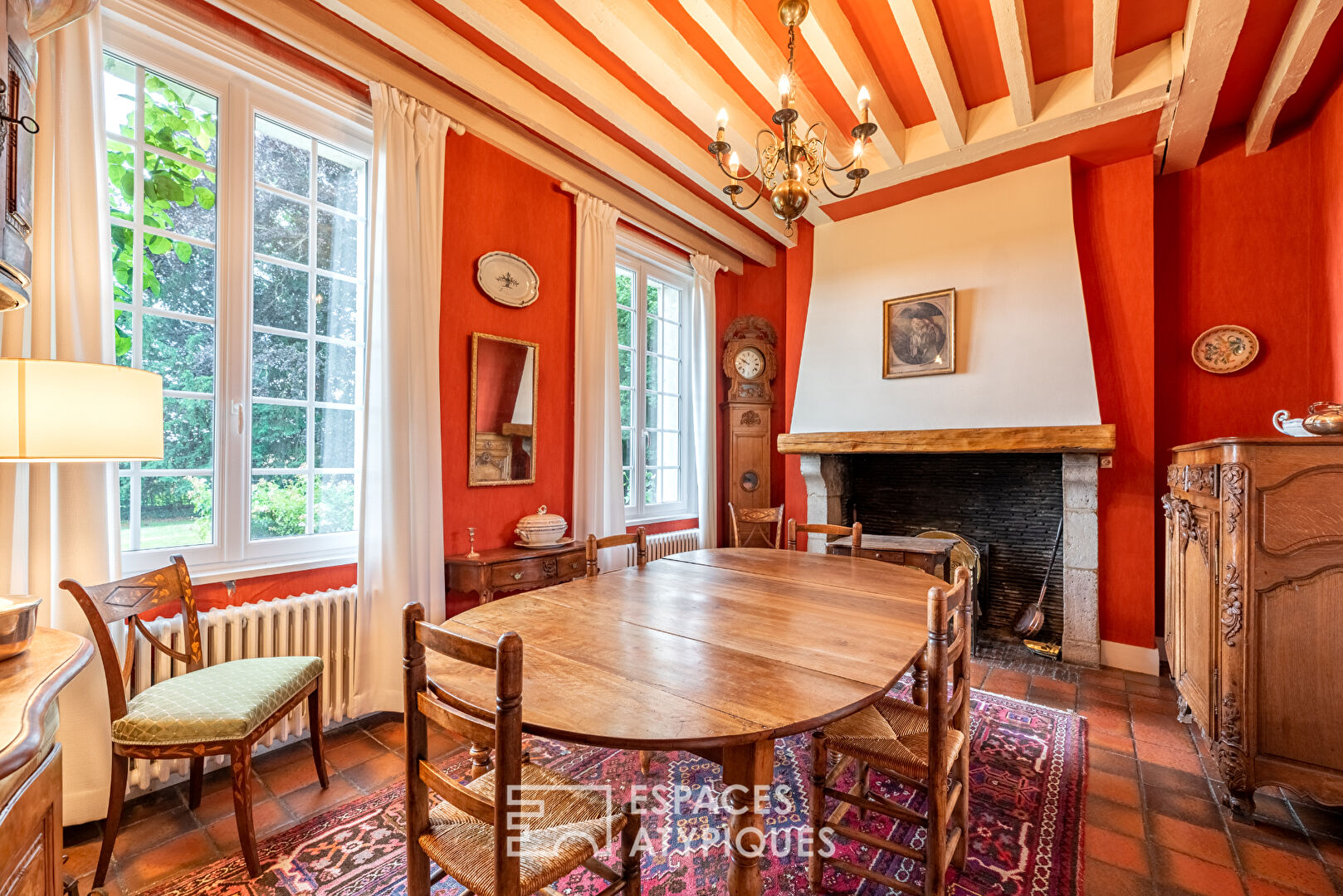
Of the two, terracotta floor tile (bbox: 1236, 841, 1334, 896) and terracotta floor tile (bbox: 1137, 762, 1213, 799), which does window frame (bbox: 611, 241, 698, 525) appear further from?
terracotta floor tile (bbox: 1236, 841, 1334, 896)

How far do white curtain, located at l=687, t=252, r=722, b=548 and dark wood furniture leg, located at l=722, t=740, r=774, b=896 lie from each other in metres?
3.31

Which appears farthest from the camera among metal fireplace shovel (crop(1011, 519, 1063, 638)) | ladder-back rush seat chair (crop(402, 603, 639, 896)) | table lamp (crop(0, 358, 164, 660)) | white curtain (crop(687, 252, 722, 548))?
white curtain (crop(687, 252, 722, 548))

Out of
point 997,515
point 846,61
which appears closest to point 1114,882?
point 997,515

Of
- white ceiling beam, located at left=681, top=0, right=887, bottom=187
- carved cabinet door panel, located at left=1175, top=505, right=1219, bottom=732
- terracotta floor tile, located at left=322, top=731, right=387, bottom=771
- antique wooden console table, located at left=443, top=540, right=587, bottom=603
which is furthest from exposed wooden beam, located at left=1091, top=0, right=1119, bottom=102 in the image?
terracotta floor tile, located at left=322, top=731, right=387, bottom=771

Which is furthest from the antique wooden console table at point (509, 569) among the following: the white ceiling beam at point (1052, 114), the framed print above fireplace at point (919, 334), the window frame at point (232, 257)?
the white ceiling beam at point (1052, 114)

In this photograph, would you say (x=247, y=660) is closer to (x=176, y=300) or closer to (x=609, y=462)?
(x=176, y=300)

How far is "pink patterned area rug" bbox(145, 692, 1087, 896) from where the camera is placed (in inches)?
57.8

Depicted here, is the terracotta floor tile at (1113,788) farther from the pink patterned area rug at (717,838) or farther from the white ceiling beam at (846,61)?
the white ceiling beam at (846,61)

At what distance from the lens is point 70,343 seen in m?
1.65

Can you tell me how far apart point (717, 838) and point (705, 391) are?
3169 mm

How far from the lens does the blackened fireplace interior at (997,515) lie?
3.35m

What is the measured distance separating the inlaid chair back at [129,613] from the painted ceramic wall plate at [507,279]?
1774 millimetres

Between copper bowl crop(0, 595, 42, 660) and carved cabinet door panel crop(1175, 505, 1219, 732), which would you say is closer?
copper bowl crop(0, 595, 42, 660)

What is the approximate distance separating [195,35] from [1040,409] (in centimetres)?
425
